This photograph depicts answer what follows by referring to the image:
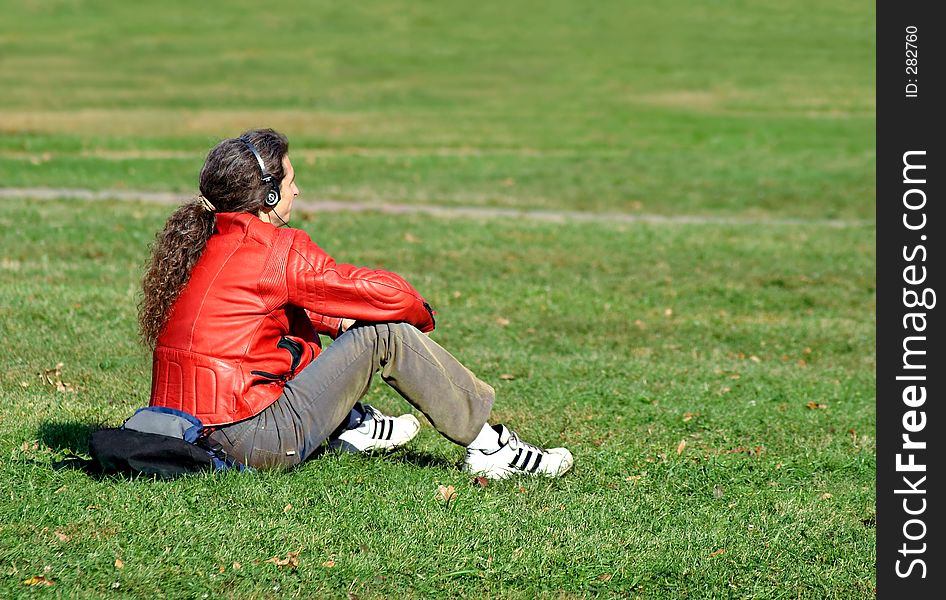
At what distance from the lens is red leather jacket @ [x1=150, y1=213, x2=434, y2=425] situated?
15.9 ft

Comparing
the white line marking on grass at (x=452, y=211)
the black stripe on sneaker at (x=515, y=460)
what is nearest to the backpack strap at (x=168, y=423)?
the black stripe on sneaker at (x=515, y=460)

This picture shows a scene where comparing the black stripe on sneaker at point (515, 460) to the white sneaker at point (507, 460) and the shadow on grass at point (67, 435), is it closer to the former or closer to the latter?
the white sneaker at point (507, 460)

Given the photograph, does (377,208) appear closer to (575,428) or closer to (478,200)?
(478,200)

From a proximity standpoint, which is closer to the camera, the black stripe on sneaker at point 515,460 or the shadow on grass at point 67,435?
the black stripe on sneaker at point 515,460

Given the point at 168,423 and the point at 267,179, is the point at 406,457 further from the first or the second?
the point at 267,179

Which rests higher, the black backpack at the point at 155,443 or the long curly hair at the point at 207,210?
the long curly hair at the point at 207,210

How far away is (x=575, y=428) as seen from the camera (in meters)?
6.71

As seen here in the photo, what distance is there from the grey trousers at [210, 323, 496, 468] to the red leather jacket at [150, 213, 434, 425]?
79mm

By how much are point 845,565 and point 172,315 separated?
305 centimetres

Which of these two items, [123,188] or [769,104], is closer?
[123,188]
